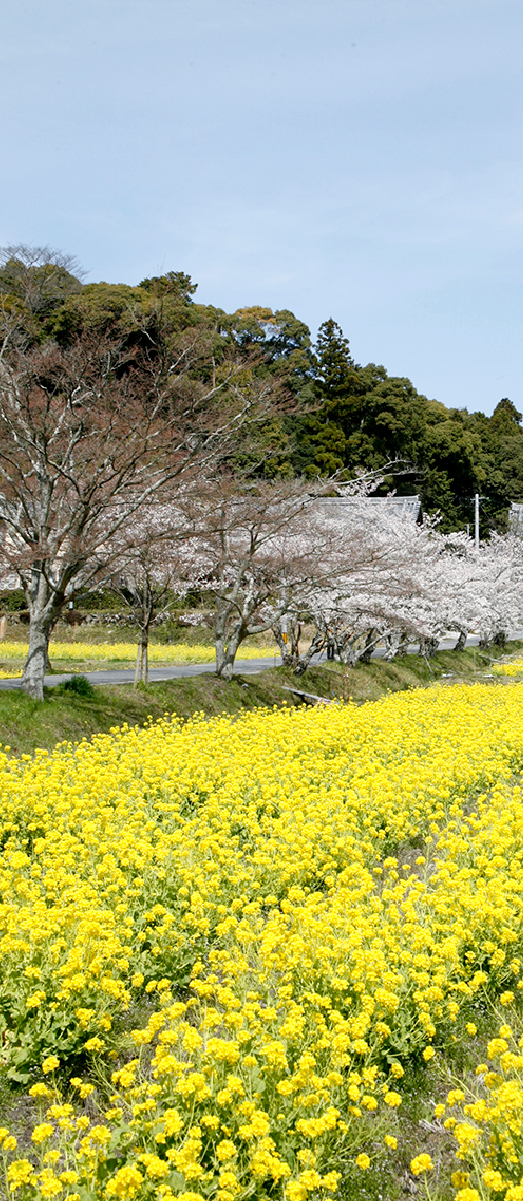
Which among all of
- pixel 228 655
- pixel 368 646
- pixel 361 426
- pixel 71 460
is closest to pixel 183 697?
pixel 228 655

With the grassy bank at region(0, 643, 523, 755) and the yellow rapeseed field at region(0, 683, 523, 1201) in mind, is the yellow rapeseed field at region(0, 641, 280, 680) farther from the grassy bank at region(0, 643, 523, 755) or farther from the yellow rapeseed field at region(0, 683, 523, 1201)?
the yellow rapeseed field at region(0, 683, 523, 1201)

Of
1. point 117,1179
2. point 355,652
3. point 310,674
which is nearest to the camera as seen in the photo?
point 117,1179

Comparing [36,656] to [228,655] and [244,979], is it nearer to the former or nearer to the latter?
[228,655]

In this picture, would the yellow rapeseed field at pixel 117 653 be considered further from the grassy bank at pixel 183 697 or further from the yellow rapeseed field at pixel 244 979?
the yellow rapeseed field at pixel 244 979

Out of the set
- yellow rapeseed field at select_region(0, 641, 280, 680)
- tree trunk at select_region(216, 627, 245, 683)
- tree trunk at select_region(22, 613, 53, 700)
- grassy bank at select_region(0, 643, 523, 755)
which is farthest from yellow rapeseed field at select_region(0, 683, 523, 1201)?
yellow rapeseed field at select_region(0, 641, 280, 680)

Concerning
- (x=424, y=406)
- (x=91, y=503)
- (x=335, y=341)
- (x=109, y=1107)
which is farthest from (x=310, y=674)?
(x=424, y=406)

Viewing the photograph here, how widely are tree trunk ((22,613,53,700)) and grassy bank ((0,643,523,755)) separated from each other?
19cm

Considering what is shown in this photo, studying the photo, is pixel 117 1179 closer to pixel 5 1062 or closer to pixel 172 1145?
pixel 172 1145

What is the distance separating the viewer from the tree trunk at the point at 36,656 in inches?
504

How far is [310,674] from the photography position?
832 inches

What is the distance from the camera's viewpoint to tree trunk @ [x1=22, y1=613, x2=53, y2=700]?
504 inches

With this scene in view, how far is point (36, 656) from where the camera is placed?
12.9 metres

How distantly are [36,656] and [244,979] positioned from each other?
8.83 meters

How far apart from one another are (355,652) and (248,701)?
6.65m
